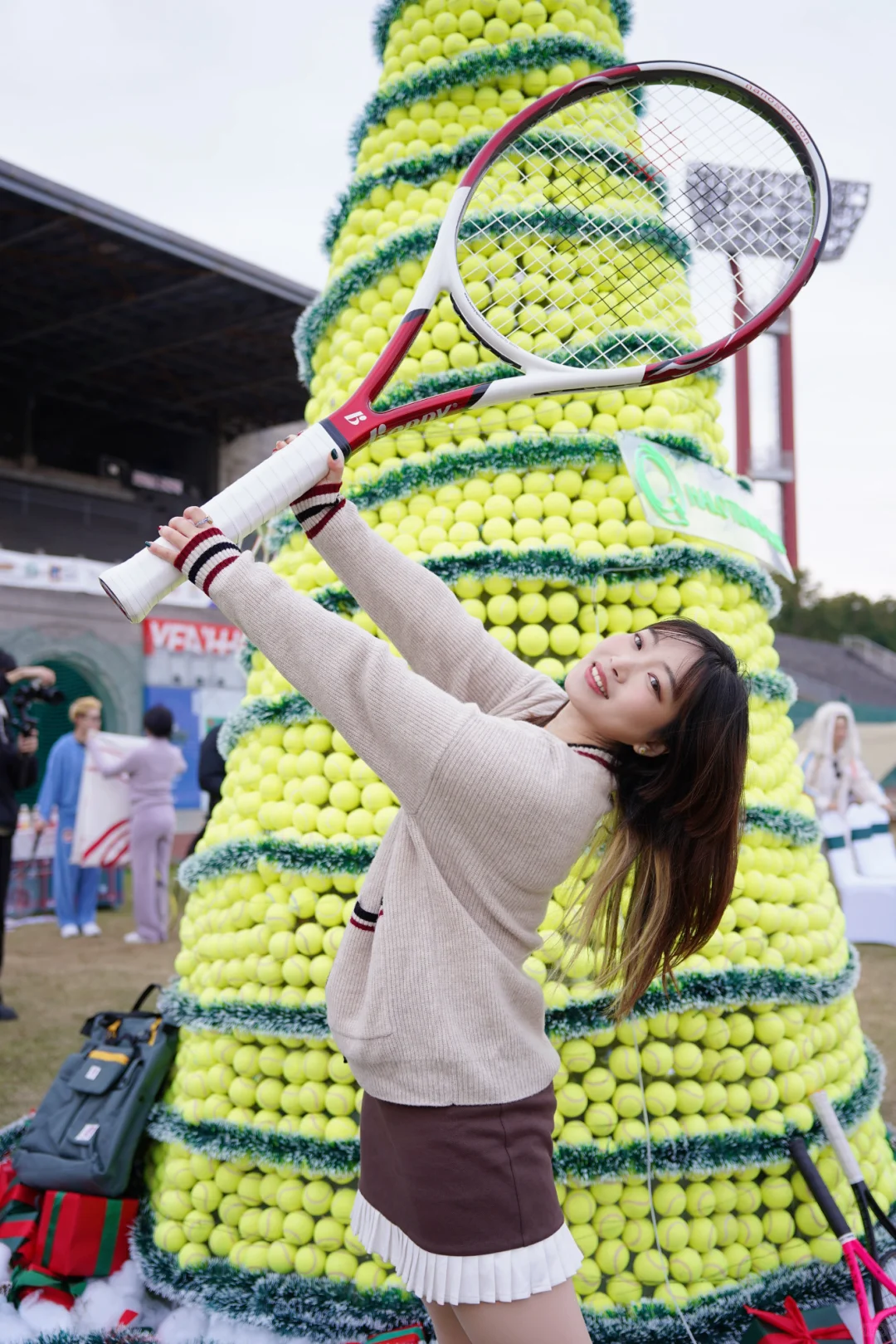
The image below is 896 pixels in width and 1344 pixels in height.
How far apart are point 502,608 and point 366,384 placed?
711 millimetres

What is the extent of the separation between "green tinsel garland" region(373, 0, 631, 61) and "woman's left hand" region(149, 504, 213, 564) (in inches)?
84.6

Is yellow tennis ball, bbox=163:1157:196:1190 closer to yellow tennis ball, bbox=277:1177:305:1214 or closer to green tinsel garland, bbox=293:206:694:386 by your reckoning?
yellow tennis ball, bbox=277:1177:305:1214

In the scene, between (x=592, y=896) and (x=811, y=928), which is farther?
(x=811, y=928)

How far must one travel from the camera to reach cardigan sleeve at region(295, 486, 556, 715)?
61.1 inches

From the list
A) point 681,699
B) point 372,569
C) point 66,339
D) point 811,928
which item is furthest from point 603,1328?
point 66,339

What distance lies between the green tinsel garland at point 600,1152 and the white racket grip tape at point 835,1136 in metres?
0.04

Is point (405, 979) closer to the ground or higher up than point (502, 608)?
closer to the ground

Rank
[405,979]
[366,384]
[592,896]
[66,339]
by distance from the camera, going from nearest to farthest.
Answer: [405,979]
[592,896]
[366,384]
[66,339]

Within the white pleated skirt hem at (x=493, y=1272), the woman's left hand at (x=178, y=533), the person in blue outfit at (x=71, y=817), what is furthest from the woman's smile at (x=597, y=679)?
the person in blue outfit at (x=71, y=817)

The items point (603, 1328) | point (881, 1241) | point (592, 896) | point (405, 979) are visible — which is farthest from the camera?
point (881, 1241)

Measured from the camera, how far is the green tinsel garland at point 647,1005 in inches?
85.3

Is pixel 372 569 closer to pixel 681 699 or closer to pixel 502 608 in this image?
pixel 681 699

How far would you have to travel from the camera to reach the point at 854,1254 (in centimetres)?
206

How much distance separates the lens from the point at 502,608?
2346mm
